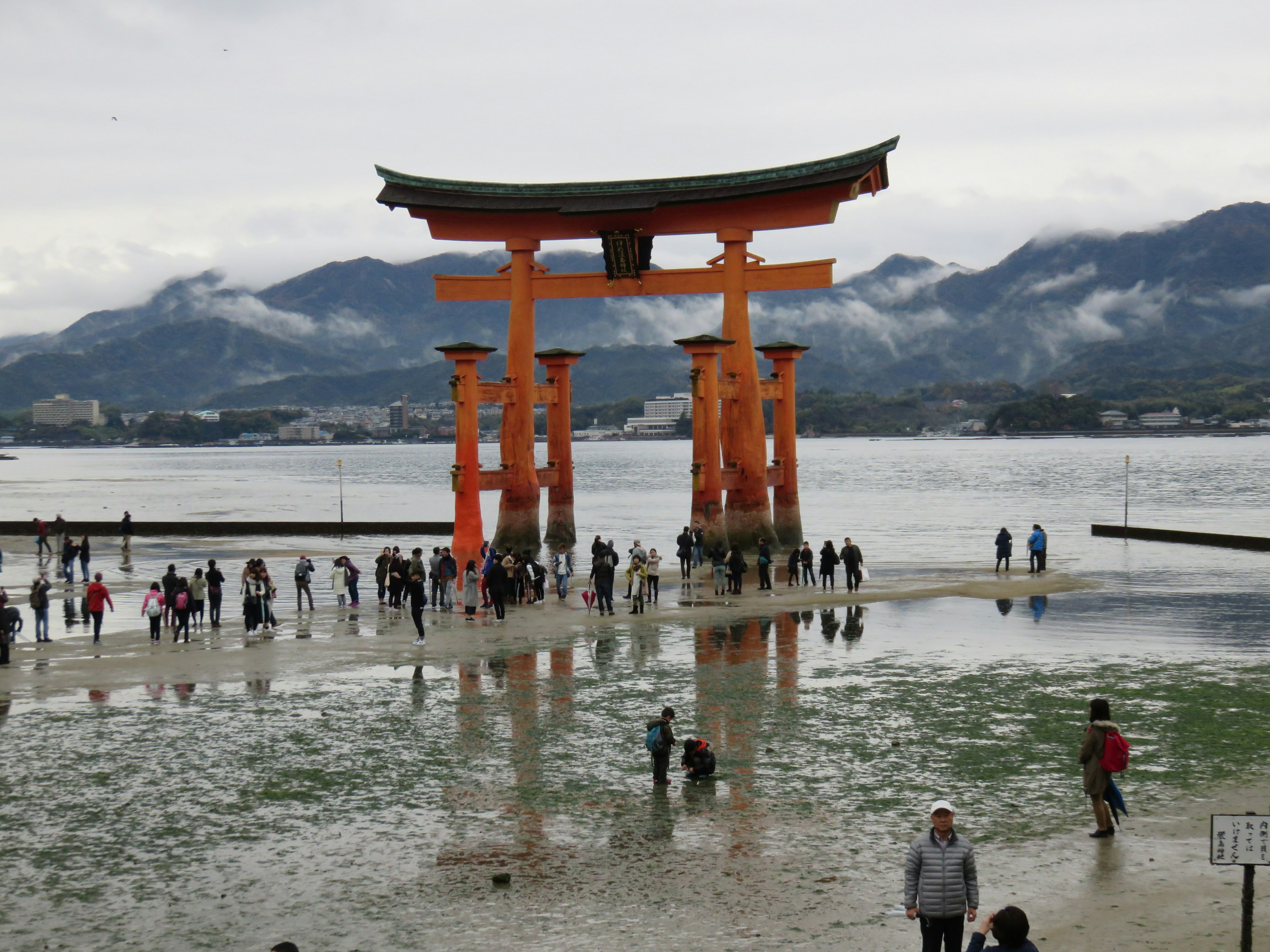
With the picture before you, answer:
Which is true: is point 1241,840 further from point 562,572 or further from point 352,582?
point 352,582

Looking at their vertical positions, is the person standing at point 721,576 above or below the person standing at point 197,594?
below

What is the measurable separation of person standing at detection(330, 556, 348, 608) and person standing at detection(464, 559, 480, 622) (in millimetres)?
3101

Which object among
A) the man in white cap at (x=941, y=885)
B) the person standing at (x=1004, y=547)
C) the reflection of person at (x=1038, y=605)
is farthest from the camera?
the person standing at (x=1004, y=547)

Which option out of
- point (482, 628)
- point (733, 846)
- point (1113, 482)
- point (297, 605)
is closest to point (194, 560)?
point (297, 605)

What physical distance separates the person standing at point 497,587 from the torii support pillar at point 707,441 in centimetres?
1164

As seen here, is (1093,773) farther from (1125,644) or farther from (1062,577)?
(1062,577)

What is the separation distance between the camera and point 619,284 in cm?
3812

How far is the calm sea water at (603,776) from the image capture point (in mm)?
9523

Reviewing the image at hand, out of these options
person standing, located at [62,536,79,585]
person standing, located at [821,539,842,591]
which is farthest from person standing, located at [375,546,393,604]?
person standing, located at [821,539,842,591]

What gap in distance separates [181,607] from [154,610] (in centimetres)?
49

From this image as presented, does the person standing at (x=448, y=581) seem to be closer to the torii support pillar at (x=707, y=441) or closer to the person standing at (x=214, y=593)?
the person standing at (x=214, y=593)

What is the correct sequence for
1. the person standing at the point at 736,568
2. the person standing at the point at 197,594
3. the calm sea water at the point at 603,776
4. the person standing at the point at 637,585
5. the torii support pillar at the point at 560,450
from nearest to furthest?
the calm sea water at the point at 603,776 → the person standing at the point at 197,594 → the person standing at the point at 637,585 → the person standing at the point at 736,568 → the torii support pillar at the point at 560,450

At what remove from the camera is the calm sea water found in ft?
31.2

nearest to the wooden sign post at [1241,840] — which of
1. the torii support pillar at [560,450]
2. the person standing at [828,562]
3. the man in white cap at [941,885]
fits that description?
the man in white cap at [941,885]
